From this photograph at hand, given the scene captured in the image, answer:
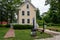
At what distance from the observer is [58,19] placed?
78.4 meters

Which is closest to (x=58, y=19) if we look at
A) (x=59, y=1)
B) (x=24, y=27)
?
(x=24, y=27)

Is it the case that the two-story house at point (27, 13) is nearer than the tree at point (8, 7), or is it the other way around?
A: the two-story house at point (27, 13)

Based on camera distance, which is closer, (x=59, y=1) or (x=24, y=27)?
(x=59, y=1)

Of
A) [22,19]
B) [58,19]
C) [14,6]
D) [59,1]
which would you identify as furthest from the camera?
[58,19]

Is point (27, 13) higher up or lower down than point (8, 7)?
lower down

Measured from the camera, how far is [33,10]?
5653 cm

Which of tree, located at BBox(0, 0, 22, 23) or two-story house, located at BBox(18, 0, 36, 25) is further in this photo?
tree, located at BBox(0, 0, 22, 23)

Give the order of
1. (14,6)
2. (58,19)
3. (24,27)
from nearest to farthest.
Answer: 1. (24,27)
2. (14,6)
3. (58,19)

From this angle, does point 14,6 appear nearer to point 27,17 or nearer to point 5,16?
point 5,16

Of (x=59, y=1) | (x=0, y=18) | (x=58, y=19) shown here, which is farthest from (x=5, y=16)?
(x=59, y=1)

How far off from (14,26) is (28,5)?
989 centimetres

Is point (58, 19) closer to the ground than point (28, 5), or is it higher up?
closer to the ground

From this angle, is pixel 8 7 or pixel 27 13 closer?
pixel 27 13

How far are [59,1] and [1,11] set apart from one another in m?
33.5
